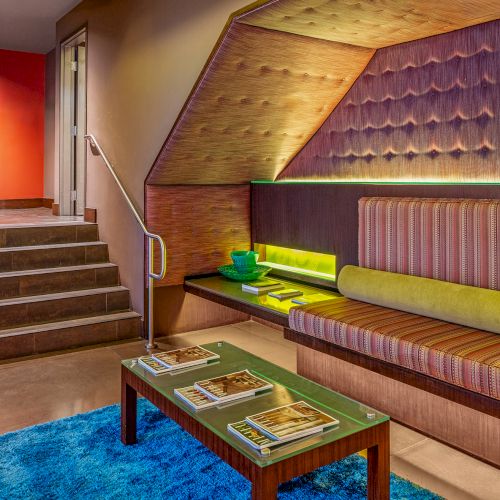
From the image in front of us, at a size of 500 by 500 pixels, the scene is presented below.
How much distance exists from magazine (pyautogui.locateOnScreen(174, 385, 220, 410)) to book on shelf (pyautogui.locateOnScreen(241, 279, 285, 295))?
1.97 meters

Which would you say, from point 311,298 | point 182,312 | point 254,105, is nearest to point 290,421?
point 311,298

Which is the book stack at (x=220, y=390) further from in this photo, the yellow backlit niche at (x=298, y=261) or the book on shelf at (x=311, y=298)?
the yellow backlit niche at (x=298, y=261)

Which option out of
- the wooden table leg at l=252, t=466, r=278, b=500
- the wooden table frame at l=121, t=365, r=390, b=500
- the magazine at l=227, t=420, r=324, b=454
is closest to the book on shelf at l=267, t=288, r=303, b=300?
the wooden table frame at l=121, t=365, r=390, b=500

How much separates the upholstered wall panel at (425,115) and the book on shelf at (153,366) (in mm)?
2112

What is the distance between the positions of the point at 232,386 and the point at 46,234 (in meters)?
3.51

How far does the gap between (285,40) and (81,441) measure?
2499mm

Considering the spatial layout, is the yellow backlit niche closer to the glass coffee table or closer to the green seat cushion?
the green seat cushion

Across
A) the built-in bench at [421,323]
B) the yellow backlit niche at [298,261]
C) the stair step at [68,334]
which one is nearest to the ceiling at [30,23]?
the yellow backlit niche at [298,261]

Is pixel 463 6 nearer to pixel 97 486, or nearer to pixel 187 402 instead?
pixel 187 402

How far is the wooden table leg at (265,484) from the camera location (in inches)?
67.9

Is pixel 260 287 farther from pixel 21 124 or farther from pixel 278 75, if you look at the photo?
pixel 21 124

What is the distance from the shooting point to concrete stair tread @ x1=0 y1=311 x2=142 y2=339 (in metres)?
4.22

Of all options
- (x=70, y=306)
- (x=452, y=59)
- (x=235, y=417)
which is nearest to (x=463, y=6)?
(x=452, y=59)

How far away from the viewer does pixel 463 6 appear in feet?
9.48
